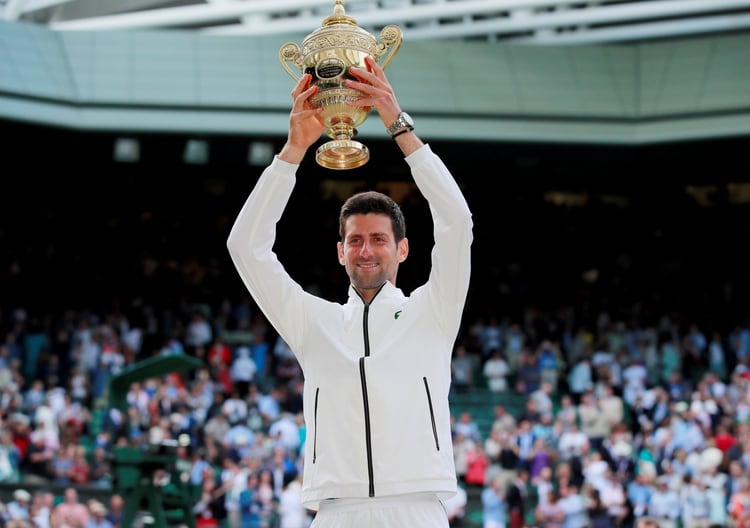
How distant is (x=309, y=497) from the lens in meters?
3.51

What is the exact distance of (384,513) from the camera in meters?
3.43

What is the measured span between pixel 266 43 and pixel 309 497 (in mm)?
19717

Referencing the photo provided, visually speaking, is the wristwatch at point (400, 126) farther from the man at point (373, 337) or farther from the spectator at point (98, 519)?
the spectator at point (98, 519)

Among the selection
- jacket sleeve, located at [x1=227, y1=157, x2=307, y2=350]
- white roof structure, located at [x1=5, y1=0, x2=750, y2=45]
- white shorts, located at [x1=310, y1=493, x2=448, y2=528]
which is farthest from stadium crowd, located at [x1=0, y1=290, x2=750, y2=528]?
white shorts, located at [x1=310, y1=493, x2=448, y2=528]

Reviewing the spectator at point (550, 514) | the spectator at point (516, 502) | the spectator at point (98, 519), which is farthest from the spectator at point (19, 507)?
the spectator at point (550, 514)

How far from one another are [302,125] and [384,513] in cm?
118

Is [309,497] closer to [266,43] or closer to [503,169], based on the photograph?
[266,43]

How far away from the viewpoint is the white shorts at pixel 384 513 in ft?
11.2

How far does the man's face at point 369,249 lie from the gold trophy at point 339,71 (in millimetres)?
217

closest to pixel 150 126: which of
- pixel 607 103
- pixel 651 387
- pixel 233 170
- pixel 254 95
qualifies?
pixel 254 95

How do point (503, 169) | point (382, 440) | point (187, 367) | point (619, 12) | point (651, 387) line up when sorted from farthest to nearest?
point (503, 169)
point (619, 12)
point (651, 387)
point (187, 367)
point (382, 440)

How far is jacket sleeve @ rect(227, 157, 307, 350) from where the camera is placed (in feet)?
12.1

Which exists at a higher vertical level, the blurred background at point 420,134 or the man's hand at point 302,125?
the blurred background at point 420,134

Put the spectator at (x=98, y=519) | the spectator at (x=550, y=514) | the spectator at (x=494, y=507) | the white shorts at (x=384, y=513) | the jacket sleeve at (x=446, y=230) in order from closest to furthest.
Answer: the white shorts at (x=384, y=513), the jacket sleeve at (x=446, y=230), the spectator at (x=98, y=519), the spectator at (x=550, y=514), the spectator at (x=494, y=507)
